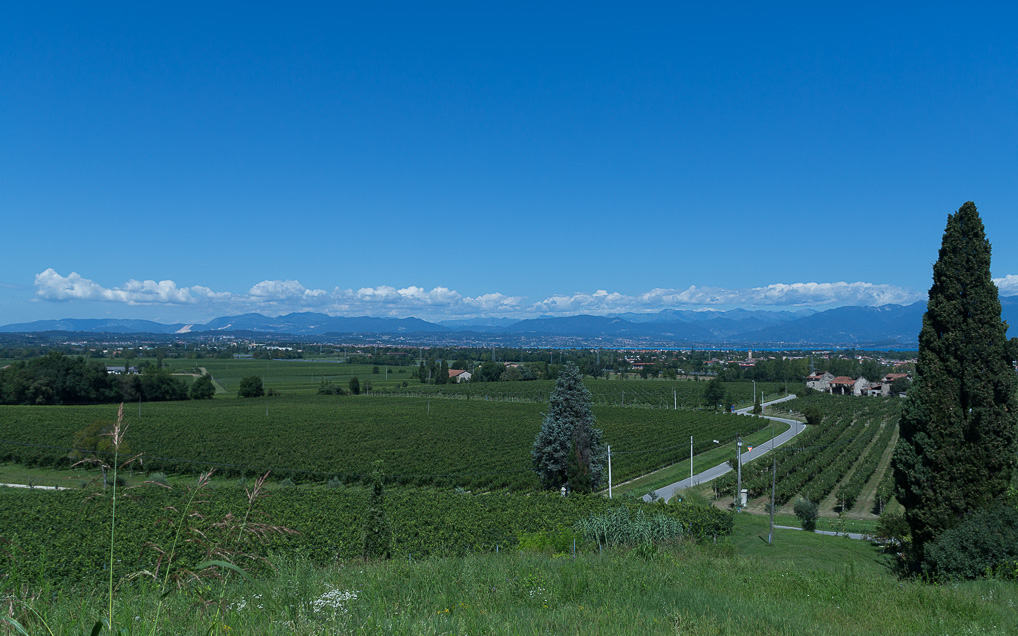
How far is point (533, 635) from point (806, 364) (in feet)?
538

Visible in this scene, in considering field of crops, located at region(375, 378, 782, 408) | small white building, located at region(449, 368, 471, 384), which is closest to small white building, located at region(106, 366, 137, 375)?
field of crops, located at region(375, 378, 782, 408)

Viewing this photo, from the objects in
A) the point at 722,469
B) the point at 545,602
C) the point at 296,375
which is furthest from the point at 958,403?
the point at 296,375

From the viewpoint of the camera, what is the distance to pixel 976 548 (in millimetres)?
12711

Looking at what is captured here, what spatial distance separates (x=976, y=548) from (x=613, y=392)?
93.4m

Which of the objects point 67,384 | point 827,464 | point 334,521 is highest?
point 334,521

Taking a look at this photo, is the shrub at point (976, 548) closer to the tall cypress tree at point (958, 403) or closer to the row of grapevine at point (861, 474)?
the tall cypress tree at point (958, 403)

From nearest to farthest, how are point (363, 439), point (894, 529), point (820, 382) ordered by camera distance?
point (894, 529) < point (363, 439) < point (820, 382)

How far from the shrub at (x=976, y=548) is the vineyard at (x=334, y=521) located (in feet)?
20.1

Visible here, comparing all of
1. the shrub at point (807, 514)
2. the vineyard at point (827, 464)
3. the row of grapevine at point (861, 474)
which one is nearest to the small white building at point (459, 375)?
the vineyard at point (827, 464)

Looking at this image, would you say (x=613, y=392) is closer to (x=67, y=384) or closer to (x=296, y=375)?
(x=296, y=375)

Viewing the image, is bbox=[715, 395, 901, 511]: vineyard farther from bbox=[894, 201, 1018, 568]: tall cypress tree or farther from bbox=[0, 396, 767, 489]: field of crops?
bbox=[894, 201, 1018, 568]: tall cypress tree

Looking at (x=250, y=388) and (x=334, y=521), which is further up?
(x=334, y=521)

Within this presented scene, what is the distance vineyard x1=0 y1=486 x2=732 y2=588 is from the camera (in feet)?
61.7

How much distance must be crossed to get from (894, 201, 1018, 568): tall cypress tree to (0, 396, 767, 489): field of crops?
2450 cm
